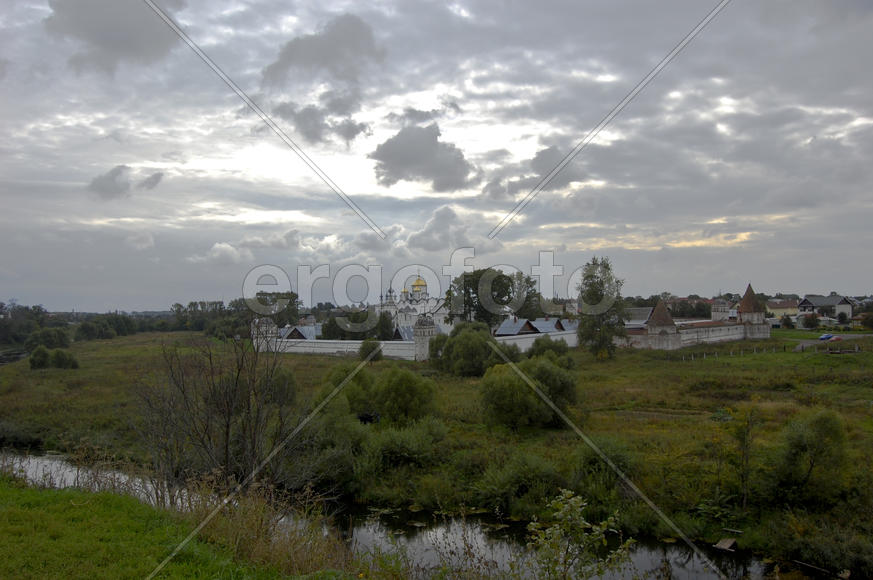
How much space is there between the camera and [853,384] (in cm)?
2205

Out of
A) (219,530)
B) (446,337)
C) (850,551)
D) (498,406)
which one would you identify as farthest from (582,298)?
(219,530)

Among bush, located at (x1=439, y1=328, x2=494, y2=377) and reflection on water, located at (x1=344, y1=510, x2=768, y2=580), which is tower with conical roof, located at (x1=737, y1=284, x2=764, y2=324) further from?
reflection on water, located at (x1=344, y1=510, x2=768, y2=580)

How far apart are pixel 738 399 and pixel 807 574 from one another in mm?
12590

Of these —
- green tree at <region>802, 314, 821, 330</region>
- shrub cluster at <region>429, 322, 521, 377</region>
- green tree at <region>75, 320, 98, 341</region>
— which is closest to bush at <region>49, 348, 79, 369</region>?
green tree at <region>75, 320, 98, 341</region>

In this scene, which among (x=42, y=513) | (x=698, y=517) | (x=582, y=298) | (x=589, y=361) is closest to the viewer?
(x=42, y=513)

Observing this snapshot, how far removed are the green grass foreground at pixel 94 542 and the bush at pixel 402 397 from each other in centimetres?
1120

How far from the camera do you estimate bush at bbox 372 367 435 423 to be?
17.6 metres

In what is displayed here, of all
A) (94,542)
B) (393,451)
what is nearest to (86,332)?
(393,451)

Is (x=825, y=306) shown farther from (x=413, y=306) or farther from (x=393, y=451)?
(x=393, y=451)

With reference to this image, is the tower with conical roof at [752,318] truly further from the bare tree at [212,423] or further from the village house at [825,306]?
the bare tree at [212,423]

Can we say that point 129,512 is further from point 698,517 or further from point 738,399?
point 738,399

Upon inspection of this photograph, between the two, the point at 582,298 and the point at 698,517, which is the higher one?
the point at 582,298

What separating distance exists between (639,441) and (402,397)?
6.95 metres

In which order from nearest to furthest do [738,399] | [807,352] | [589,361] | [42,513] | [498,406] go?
[42,513], [498,406], [738,399], [807,352], [589,361]
